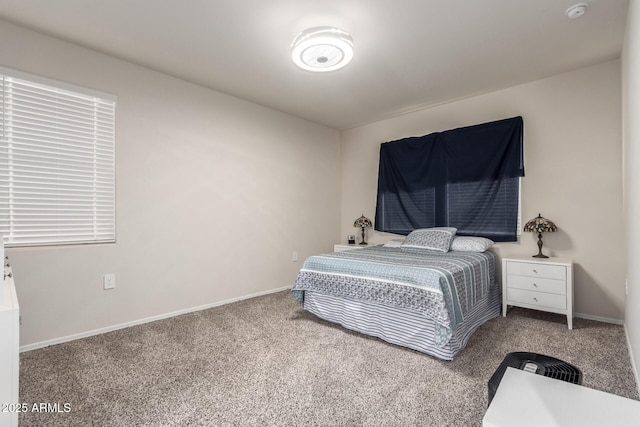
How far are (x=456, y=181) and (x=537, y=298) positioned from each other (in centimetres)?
151

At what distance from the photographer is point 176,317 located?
10.1 feet

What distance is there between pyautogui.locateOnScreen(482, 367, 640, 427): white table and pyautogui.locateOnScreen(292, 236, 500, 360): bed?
145cm

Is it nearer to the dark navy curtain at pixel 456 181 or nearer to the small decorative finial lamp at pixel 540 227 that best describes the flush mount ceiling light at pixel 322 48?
the dark navy curtain at pixel 456 181

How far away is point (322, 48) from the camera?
2334 mm

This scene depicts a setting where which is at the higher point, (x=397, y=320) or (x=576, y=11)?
(x=576, y=11)

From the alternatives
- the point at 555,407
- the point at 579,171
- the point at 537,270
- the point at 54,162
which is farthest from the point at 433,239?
the point at 54,162

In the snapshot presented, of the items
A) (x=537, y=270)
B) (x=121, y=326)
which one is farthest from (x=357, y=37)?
(x=121, y=326)

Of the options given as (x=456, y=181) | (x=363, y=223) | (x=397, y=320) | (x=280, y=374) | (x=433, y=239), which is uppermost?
(x=456, y=181)

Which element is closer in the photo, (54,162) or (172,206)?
(54,162)

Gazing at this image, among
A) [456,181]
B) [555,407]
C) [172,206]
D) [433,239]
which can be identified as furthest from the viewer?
[456,181]

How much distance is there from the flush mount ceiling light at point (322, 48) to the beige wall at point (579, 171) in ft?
6.85

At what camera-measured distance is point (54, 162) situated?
248 centimetres

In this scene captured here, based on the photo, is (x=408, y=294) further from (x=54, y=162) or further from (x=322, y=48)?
(x=54, y=162)

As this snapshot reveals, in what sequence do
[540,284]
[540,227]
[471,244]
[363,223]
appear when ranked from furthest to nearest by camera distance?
[363,223], [471,244], [540,227], [540,284]
